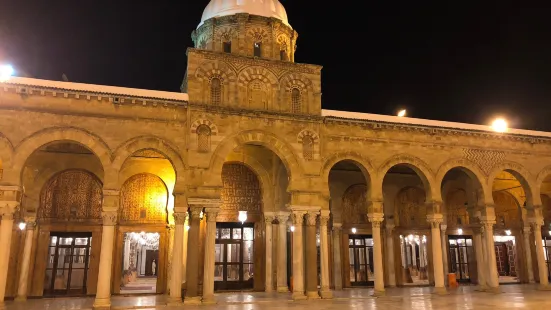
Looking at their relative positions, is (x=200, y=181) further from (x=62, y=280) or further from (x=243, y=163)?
(x=62, y=280)

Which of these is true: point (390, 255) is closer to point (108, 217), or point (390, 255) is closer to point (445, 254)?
point (445, 254)

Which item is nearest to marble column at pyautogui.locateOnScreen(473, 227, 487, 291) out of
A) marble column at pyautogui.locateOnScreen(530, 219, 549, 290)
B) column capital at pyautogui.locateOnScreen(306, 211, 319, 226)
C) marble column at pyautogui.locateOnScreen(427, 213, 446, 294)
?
marble column at pyautogui.locateOnScreen(530, 219, 549, 290)

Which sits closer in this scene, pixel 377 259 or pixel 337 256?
pixel 377 259

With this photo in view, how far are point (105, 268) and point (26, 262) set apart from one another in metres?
4.00

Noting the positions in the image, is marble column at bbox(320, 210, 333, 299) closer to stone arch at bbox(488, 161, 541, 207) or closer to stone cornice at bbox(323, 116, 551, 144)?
stone cornice at bbox(323, 116, 551, 144)

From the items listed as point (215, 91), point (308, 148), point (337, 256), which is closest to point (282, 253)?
point (337, 256)

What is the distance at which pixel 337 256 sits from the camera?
1780 centimetres

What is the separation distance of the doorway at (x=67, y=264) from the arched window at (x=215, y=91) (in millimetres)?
6714

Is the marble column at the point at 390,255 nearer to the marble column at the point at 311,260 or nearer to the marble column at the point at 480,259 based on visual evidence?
the marble column at the point at 480,259

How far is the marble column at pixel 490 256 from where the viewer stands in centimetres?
1578

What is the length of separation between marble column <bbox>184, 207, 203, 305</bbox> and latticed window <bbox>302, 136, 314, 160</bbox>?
394cm

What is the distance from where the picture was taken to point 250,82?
49.9 ft

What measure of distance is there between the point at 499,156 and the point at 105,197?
1423 centimetres

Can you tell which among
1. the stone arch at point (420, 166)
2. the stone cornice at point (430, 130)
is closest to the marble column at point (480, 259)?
the stone arch at point (420, 166)
